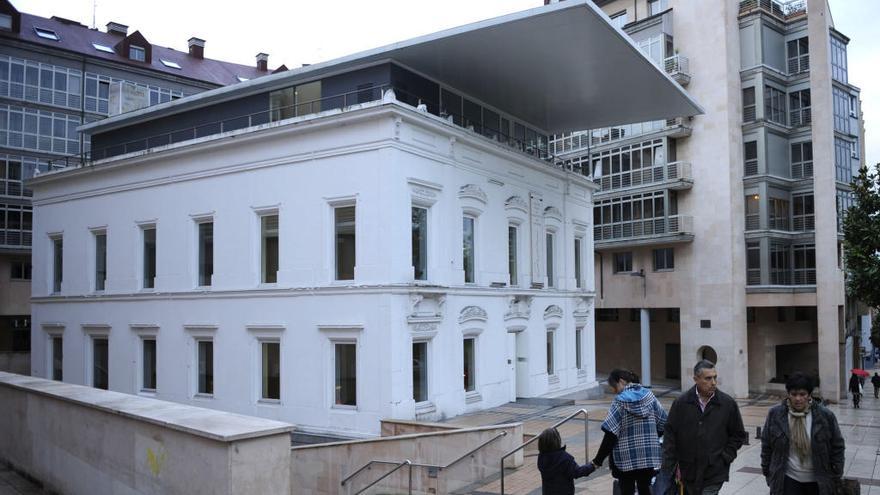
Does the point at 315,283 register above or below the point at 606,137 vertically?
below

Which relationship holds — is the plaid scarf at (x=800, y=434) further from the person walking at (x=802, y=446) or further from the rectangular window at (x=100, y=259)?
the rectangular window at (x=100, y=259)

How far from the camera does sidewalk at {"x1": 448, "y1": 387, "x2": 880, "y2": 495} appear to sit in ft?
43.8

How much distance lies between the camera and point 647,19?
42219mm

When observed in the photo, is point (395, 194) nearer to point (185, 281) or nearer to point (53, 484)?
point (185, 281)

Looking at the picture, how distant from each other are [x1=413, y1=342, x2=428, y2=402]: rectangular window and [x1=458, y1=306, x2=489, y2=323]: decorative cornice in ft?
5.98

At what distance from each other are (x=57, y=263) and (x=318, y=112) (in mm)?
15381

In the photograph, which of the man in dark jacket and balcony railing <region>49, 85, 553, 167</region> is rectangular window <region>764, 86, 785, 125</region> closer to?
balcony railing <region>49, 85, 553, 167</region>

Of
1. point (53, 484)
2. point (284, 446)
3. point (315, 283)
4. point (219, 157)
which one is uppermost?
point (219, 157)

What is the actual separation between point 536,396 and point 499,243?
5.96 meters

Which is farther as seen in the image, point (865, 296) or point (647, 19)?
point (647, 19)

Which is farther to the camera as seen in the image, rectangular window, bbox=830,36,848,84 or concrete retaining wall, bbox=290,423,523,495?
rectangular window, bbox=830,36,848,84

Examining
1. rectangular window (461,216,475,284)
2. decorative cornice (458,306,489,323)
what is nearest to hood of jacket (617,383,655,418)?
decorative cornice (458,306,489,323)

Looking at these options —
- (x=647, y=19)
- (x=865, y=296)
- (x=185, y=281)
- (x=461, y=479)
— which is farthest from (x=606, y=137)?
(x=461, y=479)

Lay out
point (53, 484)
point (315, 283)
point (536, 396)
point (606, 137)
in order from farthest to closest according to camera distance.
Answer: point (606, 137) → point (536, 396) → point (315, 283) → point (53, 484)
